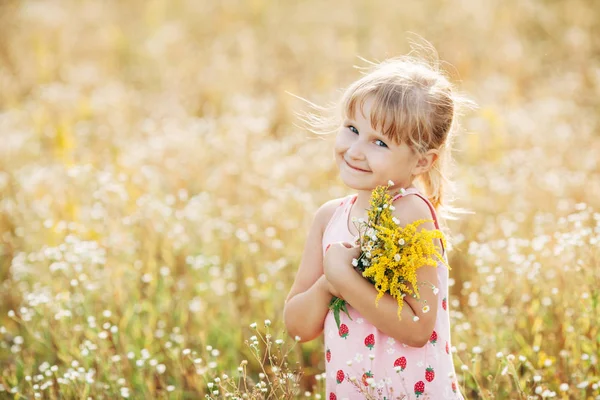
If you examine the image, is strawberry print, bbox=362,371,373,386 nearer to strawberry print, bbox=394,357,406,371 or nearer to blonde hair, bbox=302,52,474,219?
strawberry print, bbox=394,357,406,371

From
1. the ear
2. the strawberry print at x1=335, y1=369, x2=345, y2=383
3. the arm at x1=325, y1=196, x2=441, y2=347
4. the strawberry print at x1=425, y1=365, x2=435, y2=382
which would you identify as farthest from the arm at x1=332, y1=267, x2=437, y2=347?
the ear

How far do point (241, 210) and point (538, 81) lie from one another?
4275mm

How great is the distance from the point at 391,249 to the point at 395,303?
20cm

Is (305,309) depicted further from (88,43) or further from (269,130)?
(88,43)

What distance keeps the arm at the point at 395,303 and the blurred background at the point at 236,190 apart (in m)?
Result: 0.32

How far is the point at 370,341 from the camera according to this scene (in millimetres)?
2258

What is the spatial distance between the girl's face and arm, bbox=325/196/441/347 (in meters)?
0.13

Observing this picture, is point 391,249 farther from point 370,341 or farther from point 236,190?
point 236,190

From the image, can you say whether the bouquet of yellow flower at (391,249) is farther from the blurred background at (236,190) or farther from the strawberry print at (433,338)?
the blurred background at (236,190)

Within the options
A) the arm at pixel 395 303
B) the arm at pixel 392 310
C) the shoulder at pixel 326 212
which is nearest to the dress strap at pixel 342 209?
the shoulder at pixel 326 212

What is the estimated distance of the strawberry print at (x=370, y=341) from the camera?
2.26 metres

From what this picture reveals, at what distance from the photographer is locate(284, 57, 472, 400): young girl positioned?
2.16 m

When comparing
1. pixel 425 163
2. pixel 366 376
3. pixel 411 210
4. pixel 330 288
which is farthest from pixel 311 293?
pixel 425 163

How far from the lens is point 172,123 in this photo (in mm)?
6254
